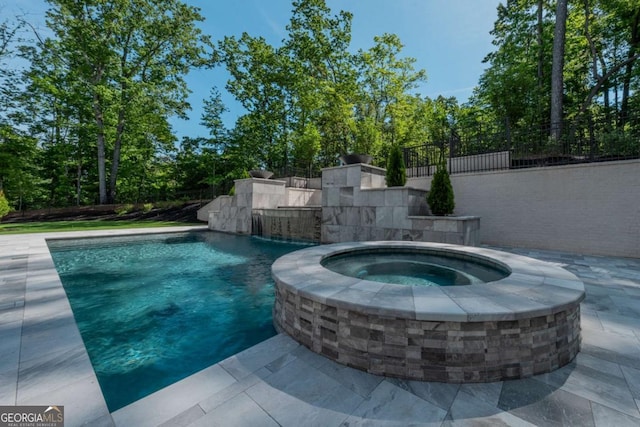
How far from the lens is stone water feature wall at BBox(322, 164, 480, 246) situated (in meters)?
6.57

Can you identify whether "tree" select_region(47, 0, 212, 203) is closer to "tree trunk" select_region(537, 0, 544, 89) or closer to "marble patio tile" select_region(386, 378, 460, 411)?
"tree trunk" select_region(537, 0, 544, 89)

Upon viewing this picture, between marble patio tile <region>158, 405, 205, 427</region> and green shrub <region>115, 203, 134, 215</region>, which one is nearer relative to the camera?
marble patio tile <region>158, 405, 205, 427</region>

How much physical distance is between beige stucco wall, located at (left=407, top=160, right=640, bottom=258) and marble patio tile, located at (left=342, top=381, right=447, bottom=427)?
8.22m

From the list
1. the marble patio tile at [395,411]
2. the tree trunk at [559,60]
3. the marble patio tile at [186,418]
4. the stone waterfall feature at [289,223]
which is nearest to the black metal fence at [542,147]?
the tree trunk at [559,60]

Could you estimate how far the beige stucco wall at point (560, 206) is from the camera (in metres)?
6.32

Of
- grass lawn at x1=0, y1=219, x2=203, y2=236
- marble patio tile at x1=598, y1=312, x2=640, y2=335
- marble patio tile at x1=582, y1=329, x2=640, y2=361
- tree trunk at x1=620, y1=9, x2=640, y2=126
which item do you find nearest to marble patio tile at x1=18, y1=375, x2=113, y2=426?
marble patio tile at x1=582, y1=329, x2=640, y2=361

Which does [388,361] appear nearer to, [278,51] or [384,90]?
[384,90]

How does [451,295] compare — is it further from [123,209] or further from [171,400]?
[123,209]

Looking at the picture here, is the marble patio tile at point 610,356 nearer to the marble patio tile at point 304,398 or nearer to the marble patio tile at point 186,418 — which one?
the marble patio tile at point 304,398

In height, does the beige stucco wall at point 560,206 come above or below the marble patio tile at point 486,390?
above

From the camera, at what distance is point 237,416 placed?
5.17 feet

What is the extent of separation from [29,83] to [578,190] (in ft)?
104

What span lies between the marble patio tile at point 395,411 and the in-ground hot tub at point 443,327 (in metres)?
0.21

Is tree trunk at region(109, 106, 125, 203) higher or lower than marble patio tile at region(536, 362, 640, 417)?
Result: higher
